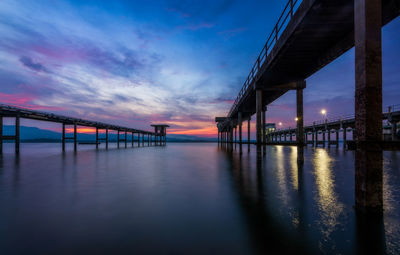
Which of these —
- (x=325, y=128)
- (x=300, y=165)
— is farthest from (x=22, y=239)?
(x=325, y=128)

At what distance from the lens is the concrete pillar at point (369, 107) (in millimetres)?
4801

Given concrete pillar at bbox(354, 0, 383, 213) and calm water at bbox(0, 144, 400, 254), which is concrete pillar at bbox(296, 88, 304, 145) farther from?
concrete pillar at bbox(354, 0, 383, 213)

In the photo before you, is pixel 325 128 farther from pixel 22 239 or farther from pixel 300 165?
pixel 22 239

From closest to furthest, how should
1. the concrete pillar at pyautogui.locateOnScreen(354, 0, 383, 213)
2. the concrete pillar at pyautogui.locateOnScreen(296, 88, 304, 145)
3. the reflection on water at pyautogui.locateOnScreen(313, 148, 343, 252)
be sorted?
the reflection on water at pyautogui.locateOnScreen(313, 148, 343, 252) → the concrete pillar at pyautogui.locateOnScreen(354, 0, 383, 213) → the concrete pillar at pyautogui.locateOnScreen(296, 88, 304, 145)

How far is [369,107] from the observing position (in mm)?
4809

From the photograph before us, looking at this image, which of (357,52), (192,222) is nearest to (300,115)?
(357,52)

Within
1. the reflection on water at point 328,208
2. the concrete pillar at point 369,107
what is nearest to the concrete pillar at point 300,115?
the reflection on water at point 328,208

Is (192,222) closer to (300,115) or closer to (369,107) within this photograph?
(369,107)

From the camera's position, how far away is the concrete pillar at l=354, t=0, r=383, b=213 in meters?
4.80

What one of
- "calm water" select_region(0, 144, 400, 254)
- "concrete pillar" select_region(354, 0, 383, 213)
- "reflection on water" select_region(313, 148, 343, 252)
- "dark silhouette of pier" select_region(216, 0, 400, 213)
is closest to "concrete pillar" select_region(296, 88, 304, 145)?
"dark silhouette of pier" select_region(216, 0, 400, 213)

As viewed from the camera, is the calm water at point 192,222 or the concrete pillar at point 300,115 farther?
the concrete pillar at point 300,115

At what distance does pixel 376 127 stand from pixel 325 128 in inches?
2192

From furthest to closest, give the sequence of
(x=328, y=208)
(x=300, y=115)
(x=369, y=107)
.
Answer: (x=300, y=115) → (x=328, y=208) → (x=369, y=107)

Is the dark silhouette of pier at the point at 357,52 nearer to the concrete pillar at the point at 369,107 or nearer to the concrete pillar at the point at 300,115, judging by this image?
the concrete pillar at the point at 369,107
